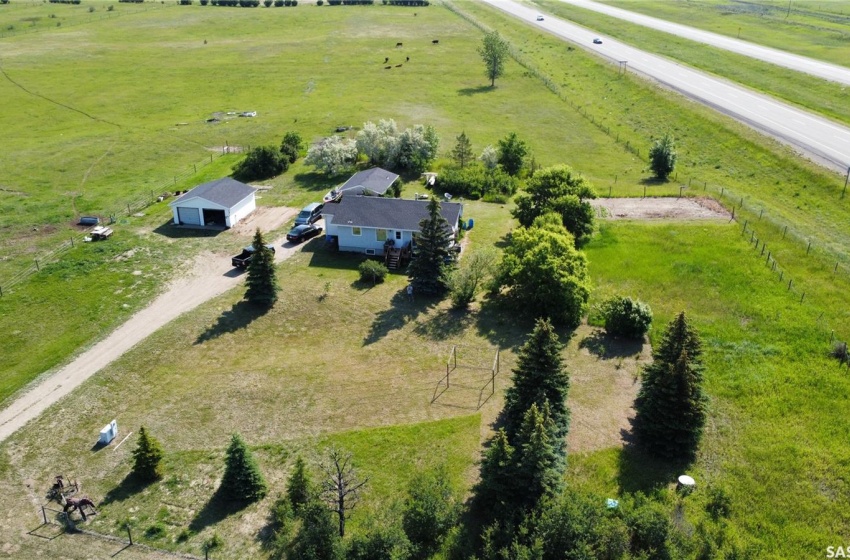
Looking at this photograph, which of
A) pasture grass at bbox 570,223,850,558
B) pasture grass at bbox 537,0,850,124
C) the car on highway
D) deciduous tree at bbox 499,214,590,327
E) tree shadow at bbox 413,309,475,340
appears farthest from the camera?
pasture grass at bbox 537,0,850,124

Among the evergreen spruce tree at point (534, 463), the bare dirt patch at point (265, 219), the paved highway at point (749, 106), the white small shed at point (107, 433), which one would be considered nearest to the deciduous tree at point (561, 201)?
the bare dirt patch at point (265, 219)

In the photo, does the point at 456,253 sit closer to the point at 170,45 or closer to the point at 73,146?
the point at 73,146

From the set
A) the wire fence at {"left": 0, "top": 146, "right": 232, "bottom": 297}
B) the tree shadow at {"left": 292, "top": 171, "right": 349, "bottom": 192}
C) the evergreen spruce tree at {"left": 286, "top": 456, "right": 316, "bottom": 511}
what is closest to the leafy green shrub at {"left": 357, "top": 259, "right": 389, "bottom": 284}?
the tree shadow at {"left": 292, "top": 171, "right": 349, "bottom": 192}

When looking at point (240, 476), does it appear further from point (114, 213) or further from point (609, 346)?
Result: point (114, 213)

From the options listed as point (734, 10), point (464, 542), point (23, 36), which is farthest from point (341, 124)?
point (734, 10)

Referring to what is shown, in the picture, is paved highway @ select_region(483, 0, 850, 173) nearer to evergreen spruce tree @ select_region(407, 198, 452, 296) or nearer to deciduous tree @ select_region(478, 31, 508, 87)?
deciduous tree @ select_region(478, 31, 508, 87)

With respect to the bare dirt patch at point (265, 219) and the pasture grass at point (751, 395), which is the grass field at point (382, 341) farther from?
the bare dirt patch at point (265, 219)

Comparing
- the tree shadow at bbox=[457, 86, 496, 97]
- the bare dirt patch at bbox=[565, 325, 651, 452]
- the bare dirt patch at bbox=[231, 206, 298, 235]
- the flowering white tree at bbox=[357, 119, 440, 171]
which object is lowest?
the bare dirt patch at bbox=[565, 325, 651, 452]
